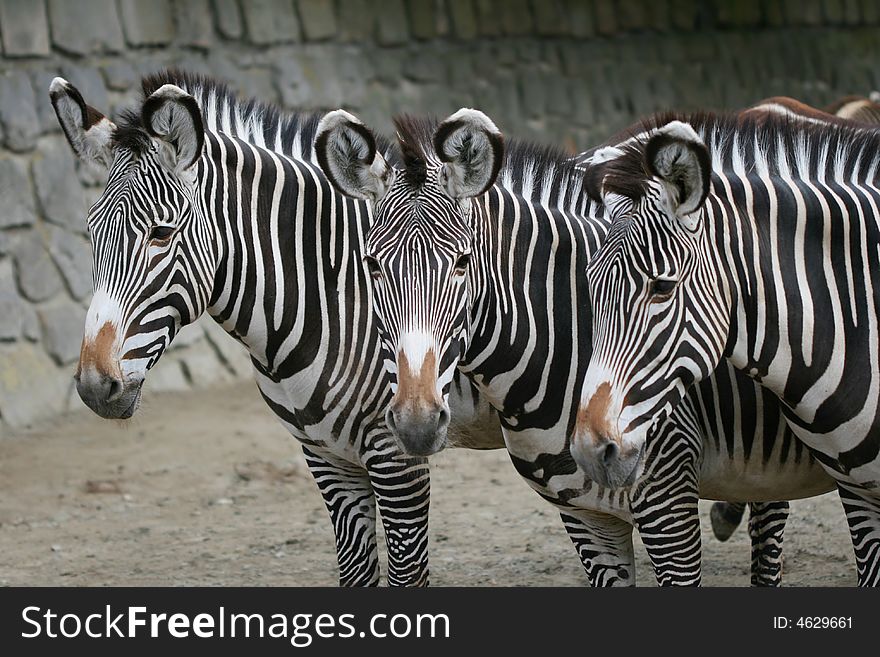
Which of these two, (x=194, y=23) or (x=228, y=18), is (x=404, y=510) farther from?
(x=228, y=18)

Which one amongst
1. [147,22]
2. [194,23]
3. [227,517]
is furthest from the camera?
[194,23]

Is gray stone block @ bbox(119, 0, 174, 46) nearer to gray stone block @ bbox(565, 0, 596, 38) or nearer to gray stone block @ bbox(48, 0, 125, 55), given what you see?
gray stone block @ bbox(48, 0, 125, 55)

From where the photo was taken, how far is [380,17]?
1112cm

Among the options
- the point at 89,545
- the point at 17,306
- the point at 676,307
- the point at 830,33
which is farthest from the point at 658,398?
the point at 830,33

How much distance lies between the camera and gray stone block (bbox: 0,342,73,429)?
335 inches

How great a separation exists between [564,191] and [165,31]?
6283 mm

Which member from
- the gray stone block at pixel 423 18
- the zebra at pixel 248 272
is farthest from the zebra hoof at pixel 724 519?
the gray stone block at pixel 423 18

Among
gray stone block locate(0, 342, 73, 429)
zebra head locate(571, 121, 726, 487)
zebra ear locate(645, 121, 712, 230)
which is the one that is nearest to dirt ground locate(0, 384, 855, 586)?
gray stone block locate(0, 342, 73, 429)

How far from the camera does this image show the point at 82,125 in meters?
4.37

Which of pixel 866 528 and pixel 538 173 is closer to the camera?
pixel 866 528

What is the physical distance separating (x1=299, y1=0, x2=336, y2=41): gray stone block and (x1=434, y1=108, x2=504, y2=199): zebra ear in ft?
23.8

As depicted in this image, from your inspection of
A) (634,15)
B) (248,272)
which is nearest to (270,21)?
(634,15)

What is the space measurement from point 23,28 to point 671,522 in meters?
6.78
